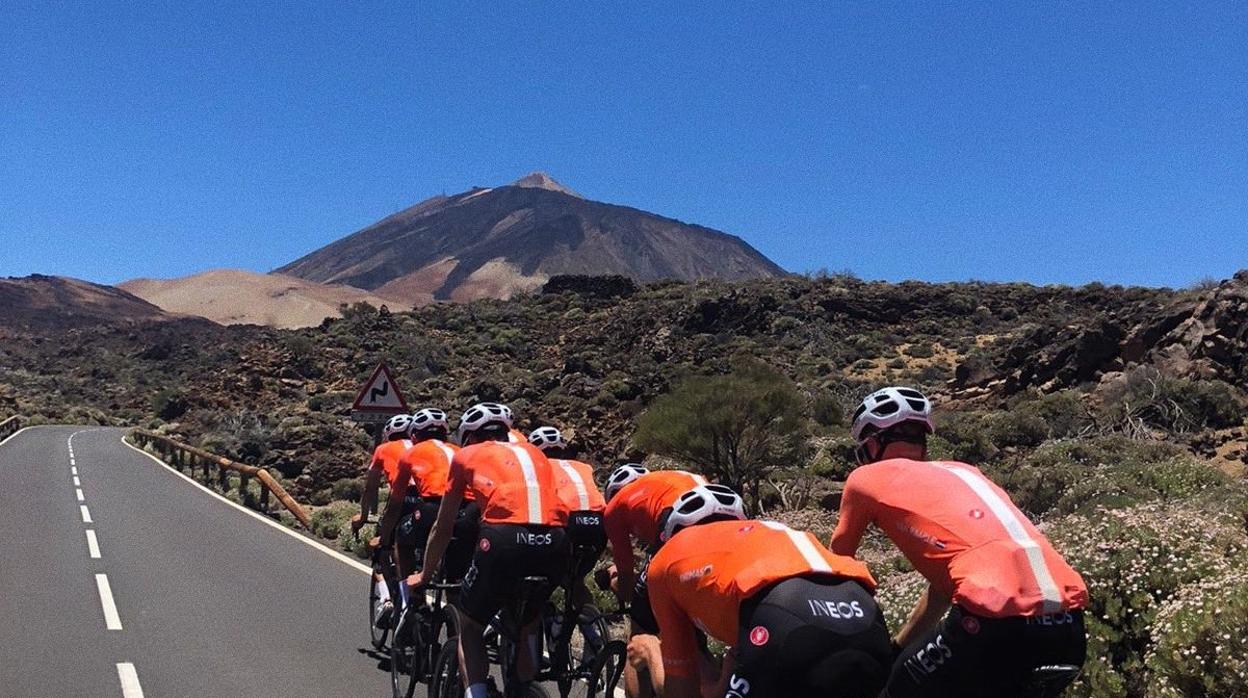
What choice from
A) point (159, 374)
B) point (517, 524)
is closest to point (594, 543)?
point (517, 524)

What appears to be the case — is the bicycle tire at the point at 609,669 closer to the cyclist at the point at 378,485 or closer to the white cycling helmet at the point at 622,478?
the white cycling helmet at the point at 622,478

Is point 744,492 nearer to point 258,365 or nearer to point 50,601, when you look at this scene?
point 50,601

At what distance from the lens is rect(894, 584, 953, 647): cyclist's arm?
348cm

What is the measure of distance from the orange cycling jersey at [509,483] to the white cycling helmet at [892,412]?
5.50 ft

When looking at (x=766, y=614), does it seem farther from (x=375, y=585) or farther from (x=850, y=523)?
(x=375, y=585)

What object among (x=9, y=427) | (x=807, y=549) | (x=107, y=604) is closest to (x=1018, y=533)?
(x=807, y=549)

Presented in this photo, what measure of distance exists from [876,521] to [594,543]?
7.70 feet

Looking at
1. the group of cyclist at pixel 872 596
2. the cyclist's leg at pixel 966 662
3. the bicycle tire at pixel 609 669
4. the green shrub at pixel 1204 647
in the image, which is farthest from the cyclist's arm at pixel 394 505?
the green shrub at pixel 1204 647

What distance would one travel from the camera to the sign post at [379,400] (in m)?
15.3

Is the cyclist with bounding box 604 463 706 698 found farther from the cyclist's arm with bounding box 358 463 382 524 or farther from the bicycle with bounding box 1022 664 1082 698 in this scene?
the cyclist's arm with bounding box 358 463 382 524

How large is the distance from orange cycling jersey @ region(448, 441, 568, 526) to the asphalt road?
112 inches

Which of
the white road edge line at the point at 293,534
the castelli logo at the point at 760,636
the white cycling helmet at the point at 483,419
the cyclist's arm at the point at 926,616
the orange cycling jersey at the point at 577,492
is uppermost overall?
the white cycling helmet at the point at 483,419

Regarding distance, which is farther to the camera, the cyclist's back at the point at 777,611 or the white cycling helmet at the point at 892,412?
the white cycling helmet at the point at 892,412

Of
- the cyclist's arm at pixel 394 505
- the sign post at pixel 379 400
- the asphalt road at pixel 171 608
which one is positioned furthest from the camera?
the sign post at pixel 379 400
